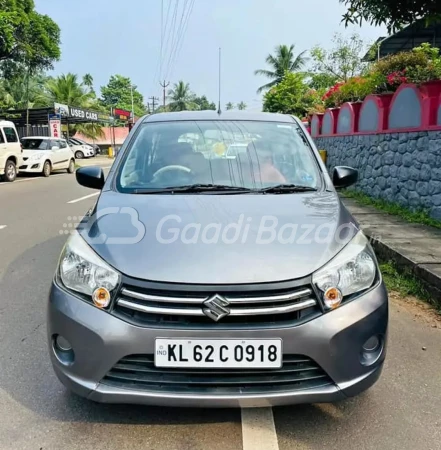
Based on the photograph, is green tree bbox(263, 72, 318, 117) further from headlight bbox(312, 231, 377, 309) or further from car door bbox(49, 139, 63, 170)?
headlight bbox(312, 231, 377, 309)

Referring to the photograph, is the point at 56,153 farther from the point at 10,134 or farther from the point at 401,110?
the point at 401,110

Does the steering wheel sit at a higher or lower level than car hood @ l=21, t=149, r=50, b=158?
higher

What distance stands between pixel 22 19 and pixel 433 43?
59.7ft

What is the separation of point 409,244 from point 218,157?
2843 mm

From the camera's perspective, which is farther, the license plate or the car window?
the car window

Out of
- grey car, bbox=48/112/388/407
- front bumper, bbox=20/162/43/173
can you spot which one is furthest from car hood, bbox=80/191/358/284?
front bumper, bbox=20/162/43/173

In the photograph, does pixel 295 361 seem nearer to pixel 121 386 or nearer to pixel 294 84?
pixel 121 386

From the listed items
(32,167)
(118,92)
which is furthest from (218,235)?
(118,92)

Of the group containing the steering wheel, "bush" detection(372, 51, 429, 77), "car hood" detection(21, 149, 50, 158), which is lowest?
"car hood" detection(21, 149, 50, 158)

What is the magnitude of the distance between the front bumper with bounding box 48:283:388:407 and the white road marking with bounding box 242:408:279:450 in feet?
0.96

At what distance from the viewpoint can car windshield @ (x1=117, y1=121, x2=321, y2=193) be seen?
3.13 m

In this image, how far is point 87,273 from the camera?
2.19 m

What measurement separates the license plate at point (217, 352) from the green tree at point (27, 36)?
19.1m

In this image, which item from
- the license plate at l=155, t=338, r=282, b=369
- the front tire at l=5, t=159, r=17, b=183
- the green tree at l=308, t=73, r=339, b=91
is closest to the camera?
the license plate at l=155, t=338, r=282, b=369
